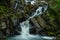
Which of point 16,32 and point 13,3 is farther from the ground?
point 13,3

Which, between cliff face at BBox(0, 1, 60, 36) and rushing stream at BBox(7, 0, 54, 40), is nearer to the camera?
rushing stream at BBox(7, 0, 54, 40)

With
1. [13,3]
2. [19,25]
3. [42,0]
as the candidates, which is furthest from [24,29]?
[42,0]

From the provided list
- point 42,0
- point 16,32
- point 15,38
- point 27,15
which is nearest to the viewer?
point 15,38

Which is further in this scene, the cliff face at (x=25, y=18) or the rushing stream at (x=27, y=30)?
the cliff face at (x=25, y=18)

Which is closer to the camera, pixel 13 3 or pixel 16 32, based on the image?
pixel 16 32

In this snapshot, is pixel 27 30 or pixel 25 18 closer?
pixel 27 30

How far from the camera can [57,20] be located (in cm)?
3897

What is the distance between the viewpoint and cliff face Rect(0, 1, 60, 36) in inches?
1438

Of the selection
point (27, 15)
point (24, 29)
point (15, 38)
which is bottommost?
point (15, 38)

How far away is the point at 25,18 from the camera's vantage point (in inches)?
1566

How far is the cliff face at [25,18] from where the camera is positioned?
3653 centimetres

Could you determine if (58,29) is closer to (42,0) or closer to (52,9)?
(52,9)

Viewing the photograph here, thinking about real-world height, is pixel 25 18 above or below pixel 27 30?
above

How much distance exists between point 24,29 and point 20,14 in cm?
238
